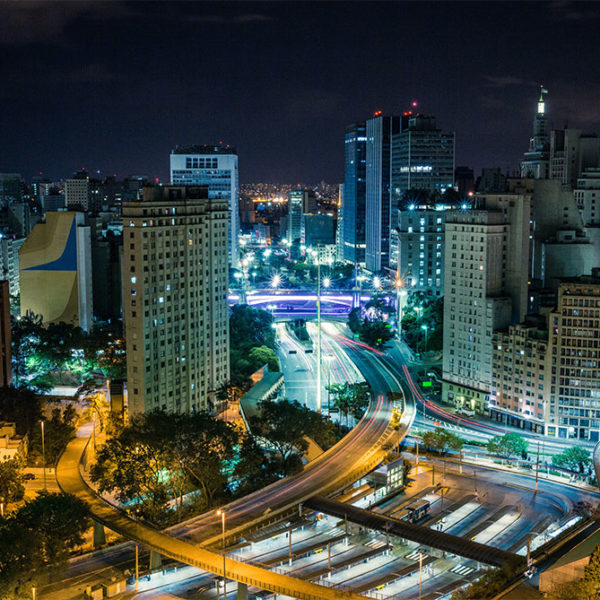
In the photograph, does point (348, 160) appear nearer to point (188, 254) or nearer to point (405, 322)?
point (405, 322)

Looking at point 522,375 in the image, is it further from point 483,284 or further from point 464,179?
point 464,179

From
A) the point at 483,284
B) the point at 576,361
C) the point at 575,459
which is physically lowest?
the point at 575,459

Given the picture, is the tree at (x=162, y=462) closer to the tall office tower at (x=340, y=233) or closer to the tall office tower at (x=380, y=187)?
the tall office tower at (x=380, y=187)

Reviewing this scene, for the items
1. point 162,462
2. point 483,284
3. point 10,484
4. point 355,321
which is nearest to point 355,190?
point 355,321

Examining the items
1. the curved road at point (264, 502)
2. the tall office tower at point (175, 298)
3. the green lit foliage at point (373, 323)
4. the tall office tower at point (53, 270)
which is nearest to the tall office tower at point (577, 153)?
the green lit foliage at point (373, 323)

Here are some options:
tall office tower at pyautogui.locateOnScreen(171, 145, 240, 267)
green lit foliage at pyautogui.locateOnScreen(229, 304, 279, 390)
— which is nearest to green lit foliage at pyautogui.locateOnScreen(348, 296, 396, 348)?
green lit foliage at pyautogui.locateOnScreen(229, 304, 279, 390)

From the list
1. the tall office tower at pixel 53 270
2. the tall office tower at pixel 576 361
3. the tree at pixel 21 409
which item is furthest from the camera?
the tall office tower at pixel 53 270
